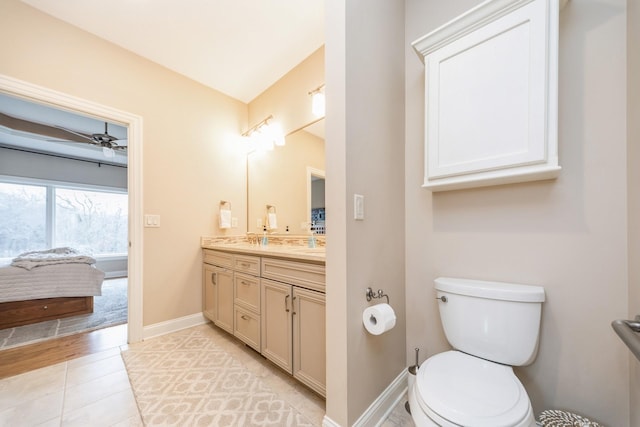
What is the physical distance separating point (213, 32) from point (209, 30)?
0.10 feet

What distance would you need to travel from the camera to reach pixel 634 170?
0.91 meters

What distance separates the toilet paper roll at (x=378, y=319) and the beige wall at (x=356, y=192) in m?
0.03

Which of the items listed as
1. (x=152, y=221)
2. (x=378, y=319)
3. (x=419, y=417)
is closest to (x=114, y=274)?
(x=152, y=221)

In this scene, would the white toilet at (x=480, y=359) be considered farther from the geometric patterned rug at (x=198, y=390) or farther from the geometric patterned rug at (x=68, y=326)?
the geometric patterned rug at (x=68, y=326)

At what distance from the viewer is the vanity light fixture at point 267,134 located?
99.8 inches

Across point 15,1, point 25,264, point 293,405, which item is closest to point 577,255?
point 293,405

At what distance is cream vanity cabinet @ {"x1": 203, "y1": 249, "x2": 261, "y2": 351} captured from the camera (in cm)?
182

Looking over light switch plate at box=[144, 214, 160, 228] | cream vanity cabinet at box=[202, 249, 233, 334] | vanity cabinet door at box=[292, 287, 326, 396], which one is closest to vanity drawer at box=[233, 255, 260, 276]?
cream vanity cabinet at box=[202, 249, 233, 334]

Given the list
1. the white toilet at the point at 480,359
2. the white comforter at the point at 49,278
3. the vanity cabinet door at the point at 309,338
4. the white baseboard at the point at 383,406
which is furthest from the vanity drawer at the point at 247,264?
the white comforter at the point at 49,278

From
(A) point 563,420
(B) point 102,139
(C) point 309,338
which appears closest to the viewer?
(A) point 563,420

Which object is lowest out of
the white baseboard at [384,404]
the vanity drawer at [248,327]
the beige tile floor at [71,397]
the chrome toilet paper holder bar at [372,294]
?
the beige tile floor at [71,397]

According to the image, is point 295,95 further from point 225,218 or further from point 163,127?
point 225,218

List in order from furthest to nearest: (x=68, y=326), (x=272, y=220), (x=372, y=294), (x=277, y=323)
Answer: (x=272, y=220) → (x=68, y=326) → (x=277, y=323) → (x=372, y=294)

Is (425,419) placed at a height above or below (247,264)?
below
